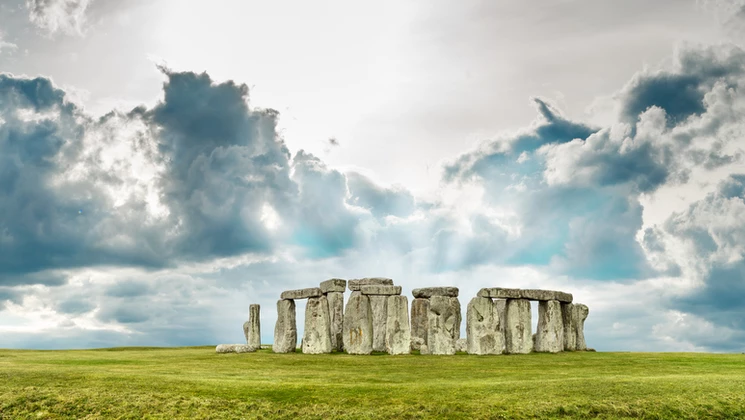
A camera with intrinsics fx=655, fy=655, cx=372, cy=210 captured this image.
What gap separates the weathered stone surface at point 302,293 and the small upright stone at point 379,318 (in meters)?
2.72

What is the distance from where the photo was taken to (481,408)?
646 inches

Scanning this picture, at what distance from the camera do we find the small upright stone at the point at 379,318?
32.3 meters

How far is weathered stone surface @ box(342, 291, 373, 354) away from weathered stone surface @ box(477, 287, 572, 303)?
18.7 feet

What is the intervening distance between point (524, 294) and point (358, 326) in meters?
8.61

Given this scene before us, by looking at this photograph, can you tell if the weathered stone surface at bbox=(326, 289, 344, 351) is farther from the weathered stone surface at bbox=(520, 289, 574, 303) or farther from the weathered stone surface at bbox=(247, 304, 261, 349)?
the weathered stone surface at bbox=(520, 289, 574, 303)

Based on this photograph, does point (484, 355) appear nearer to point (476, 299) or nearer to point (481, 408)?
point (476, 299)

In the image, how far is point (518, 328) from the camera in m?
32.5

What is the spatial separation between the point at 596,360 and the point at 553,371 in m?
5.67

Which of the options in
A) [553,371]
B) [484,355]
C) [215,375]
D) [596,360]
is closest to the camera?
[215,375]

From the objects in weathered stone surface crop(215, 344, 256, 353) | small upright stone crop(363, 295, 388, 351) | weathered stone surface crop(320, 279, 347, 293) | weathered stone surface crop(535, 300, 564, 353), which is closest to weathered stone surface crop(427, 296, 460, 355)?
small upright stone crop(363, 295, 388, 351)

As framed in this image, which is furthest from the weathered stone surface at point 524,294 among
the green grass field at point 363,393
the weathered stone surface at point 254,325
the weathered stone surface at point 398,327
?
the weathered stone surface at point 254,325

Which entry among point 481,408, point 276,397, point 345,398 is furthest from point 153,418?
point 481,408

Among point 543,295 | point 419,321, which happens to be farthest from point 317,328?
point 543,295

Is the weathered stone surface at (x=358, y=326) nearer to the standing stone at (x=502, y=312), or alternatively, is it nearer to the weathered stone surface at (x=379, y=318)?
the weathered stone surface at (x=379, y=318)
